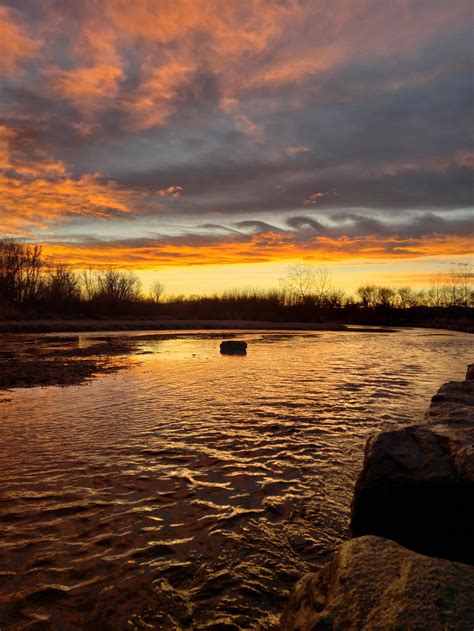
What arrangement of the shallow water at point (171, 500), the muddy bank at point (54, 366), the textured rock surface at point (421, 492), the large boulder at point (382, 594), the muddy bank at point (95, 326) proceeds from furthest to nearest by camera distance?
1. the muddy bank at point (95, 326)
2. the muddy bank at point (54, 366)
3. the textured rock surface at point (421, 492)
4. the shallow water at point (171, 500)
5. the large boulder at point (382, 594)

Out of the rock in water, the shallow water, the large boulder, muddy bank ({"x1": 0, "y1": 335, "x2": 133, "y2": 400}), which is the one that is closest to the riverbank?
muddy bank ({"x1": 0, "y1": 335, "x2": 133, "y2": 400})

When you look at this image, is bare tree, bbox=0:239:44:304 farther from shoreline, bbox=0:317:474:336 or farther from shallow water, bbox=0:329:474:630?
shallow water, bbox=0:329:474:630

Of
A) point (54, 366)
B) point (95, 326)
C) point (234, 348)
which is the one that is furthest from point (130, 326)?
point (54, 366)

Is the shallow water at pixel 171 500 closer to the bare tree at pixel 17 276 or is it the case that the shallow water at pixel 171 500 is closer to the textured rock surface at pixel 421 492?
the textured rock surface at pixel 421 492

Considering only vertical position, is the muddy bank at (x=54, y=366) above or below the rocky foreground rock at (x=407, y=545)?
below

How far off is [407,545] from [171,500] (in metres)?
1.92

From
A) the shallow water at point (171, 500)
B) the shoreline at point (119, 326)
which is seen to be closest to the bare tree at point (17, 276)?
the shoreline at point (119, 326)

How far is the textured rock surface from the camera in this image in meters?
2.81

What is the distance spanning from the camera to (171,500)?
3.79 metres

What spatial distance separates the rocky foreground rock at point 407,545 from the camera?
1656 millimetres

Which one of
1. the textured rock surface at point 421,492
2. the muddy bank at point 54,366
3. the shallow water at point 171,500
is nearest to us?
the shallow water at point 171,500

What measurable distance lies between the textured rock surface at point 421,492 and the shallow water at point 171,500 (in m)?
0.40

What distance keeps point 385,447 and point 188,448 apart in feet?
8.67

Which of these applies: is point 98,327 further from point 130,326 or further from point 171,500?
point 171,500
